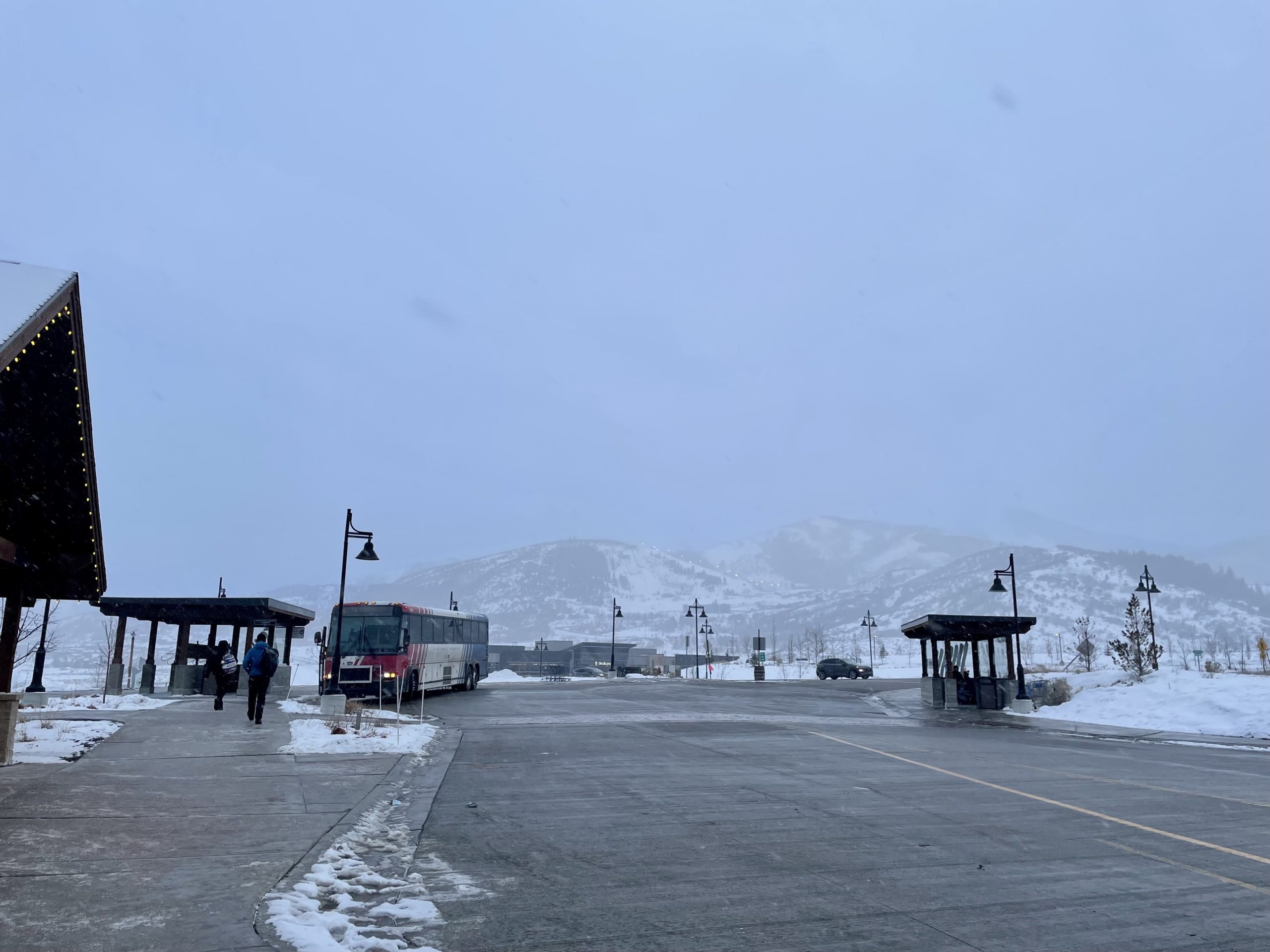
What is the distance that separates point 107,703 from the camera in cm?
2456

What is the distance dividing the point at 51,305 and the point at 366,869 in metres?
6.71

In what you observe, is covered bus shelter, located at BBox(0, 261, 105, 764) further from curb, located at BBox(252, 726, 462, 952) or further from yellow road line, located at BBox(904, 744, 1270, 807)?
yellow road line, located at BBox(904, 744, 1270, 807)

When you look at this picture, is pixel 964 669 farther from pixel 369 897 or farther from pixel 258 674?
pixel 369 897

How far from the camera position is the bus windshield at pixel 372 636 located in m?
30.4

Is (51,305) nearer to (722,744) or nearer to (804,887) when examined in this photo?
(804,887)

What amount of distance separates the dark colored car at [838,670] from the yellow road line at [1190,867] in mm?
61805

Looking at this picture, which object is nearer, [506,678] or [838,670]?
[838,670]

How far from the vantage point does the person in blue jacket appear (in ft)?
62.0

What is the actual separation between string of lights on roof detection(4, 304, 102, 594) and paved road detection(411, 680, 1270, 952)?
6559 mm

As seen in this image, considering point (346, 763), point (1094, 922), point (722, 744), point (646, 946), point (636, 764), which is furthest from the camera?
point (722, 744)

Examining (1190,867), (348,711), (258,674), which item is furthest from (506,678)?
(1190,867)

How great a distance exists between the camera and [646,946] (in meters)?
5.33

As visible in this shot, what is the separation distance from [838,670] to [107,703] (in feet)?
179

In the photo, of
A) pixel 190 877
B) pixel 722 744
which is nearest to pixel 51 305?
pixel 190 877
